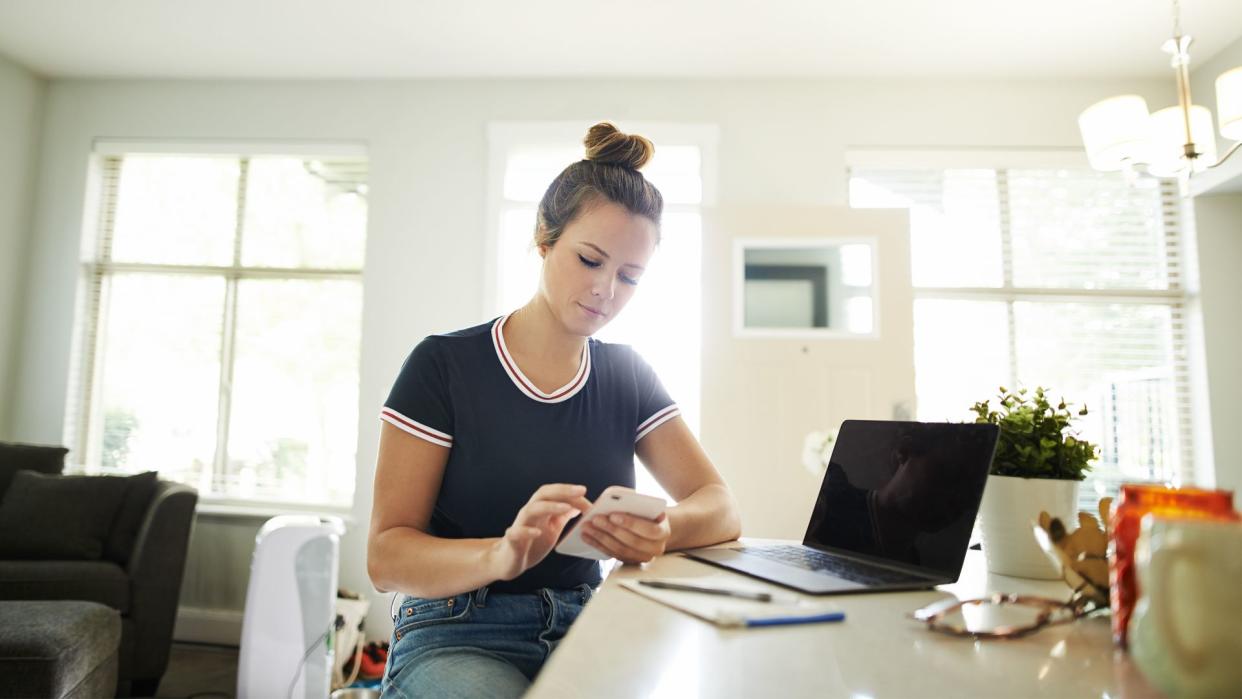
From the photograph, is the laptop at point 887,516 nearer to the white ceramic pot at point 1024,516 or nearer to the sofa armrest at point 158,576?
the white ceramic pot at point 1024,516

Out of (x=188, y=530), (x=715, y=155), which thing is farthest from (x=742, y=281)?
(x=188, y=530)

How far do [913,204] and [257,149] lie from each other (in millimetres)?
3335

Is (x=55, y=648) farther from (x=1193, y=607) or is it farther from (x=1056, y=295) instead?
(x=1056, y=295)

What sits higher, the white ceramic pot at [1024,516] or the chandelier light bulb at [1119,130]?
the chandelier light bulb at [1119,130]

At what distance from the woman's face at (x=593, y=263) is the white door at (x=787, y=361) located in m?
2.14

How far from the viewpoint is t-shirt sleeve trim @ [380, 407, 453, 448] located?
1.13 metres

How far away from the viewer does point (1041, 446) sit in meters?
0.98

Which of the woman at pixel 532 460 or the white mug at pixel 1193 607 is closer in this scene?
the white mug at pixel 1193 607

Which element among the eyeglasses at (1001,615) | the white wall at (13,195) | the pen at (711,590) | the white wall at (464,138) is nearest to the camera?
the eyeglasses at (1001,615)

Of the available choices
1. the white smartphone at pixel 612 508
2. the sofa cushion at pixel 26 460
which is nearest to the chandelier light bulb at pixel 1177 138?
the white smartphone at pixel 612 508

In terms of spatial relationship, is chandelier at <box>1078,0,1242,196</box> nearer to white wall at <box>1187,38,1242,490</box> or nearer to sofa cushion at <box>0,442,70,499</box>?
white wall at <box>1187,38,1242,490</box>

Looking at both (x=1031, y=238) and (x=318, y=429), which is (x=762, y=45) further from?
(x=318, y=429)

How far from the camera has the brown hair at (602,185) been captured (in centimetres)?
127

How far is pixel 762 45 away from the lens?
3461 millimetres
